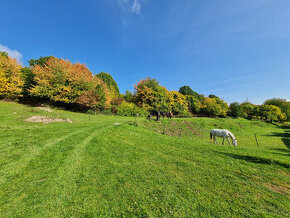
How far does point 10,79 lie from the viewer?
2402cm

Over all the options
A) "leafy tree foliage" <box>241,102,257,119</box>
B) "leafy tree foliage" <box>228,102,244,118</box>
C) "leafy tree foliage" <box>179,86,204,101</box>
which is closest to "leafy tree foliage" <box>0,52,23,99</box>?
"leafy tree foliage" <box>179,86,204,101</box>

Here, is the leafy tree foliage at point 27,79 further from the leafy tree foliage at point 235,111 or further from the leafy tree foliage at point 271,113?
the leafy tree foliage at point 271,113

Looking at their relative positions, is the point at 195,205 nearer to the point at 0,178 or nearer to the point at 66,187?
the point at 66,187

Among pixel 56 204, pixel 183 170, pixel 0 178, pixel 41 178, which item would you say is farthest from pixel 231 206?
pixel 0 178

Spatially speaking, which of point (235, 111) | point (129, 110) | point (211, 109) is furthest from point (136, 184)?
point (235, 111)

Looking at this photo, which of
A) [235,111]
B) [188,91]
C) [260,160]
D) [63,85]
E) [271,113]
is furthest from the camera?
[188,91]

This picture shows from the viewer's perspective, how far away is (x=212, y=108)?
44438 mm

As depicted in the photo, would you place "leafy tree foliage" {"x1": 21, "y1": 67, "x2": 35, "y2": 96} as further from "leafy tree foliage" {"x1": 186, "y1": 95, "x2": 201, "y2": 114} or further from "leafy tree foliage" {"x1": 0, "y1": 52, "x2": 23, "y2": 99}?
"leafy tree foliage" {"x1": 186, "y1": 95, "x2": 201, "y2": 114}

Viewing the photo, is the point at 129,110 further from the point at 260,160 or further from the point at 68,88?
the point at 260,160

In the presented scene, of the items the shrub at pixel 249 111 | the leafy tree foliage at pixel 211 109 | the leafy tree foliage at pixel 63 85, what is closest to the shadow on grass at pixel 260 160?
the leafy tree foliage at pixel 63 85

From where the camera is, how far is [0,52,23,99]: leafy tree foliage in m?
22.7

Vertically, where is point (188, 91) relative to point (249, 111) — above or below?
above

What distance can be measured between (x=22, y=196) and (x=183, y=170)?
17.8ft

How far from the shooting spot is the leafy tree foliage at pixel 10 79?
22719mm
